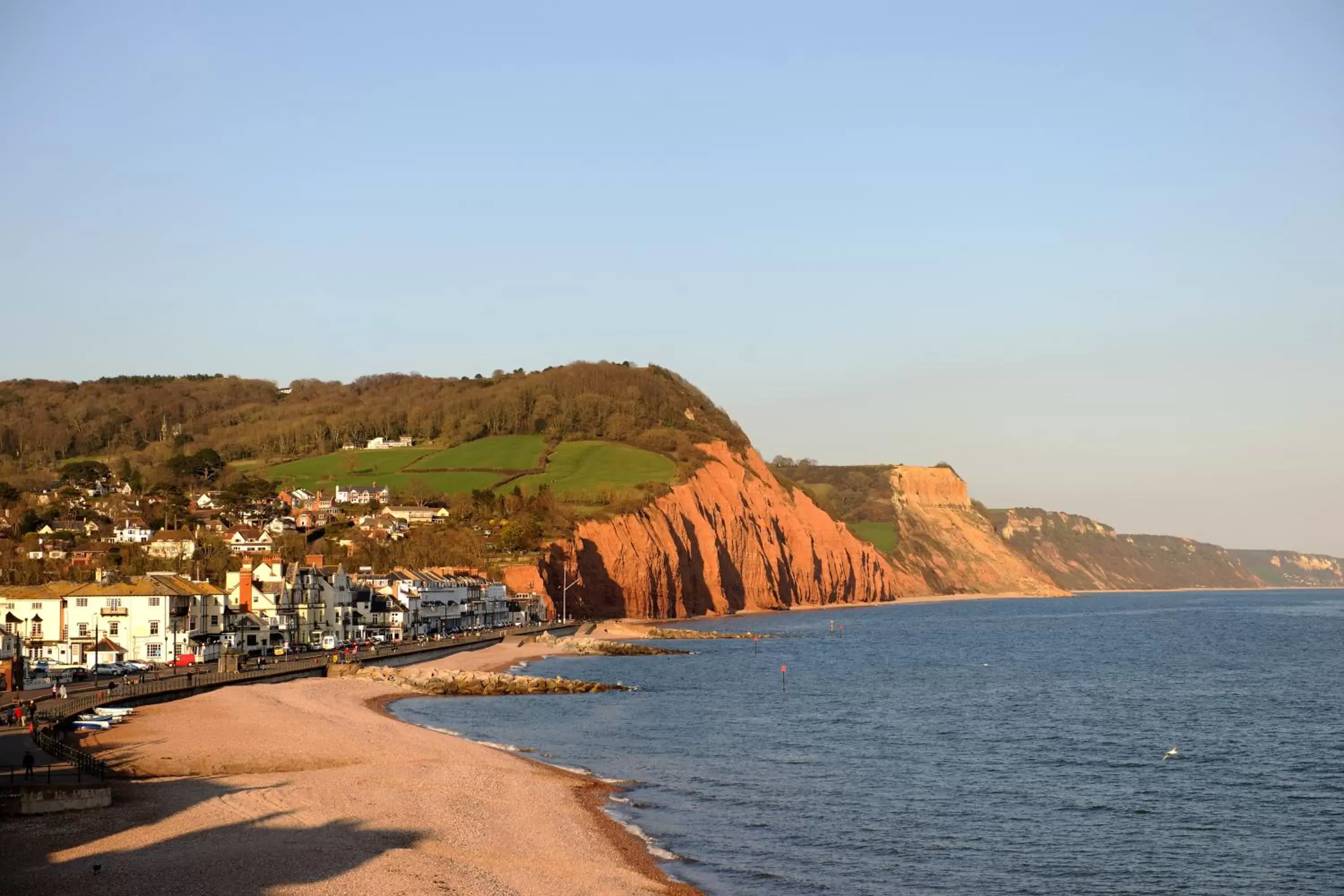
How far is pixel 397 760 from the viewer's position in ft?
133

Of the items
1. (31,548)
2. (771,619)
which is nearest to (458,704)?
(31,548)

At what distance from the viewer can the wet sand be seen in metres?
25.1

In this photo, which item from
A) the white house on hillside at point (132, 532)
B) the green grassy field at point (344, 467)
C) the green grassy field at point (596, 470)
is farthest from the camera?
the green grassy field at point (344, 467)

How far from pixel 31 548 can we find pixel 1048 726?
292 ft

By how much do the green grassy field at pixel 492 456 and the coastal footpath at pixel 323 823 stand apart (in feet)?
414

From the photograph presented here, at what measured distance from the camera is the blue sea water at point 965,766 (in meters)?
29.5

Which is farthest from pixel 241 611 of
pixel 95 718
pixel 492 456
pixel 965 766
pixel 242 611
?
pixel 492 456

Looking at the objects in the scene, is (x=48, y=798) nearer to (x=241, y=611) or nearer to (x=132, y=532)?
(x=241, y=611)

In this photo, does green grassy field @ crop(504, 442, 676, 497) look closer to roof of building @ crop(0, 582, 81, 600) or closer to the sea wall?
roof of building @ crop(0, 582, 81, 600)

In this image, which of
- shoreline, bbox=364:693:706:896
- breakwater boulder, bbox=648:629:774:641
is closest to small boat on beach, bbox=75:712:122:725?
shoreline, bbox=364:693:706:896

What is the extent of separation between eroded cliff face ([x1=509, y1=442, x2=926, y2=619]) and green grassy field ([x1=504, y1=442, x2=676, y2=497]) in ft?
18.7

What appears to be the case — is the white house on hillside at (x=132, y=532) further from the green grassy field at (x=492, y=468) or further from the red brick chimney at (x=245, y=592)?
the red brick chimney at (x=245, y=592)

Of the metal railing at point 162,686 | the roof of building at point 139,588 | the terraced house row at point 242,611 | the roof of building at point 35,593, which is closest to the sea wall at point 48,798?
the metal railing at point 162,686

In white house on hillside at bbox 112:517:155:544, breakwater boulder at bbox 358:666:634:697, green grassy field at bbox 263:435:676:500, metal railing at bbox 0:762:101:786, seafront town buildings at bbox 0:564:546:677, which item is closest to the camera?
metal railing at bbox 0:762:101:786
